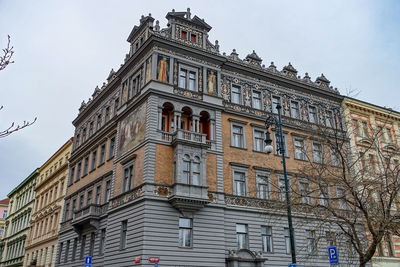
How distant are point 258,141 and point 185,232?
38.0 ft

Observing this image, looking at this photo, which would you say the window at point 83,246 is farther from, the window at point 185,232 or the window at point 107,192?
the window at point 185,232

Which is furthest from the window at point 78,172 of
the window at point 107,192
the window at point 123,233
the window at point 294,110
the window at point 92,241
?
the window at point 294,110

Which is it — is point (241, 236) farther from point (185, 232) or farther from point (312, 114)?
point (312, 114)

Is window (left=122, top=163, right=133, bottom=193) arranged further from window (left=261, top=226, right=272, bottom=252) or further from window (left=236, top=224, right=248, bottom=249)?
window (left=261, top=226, right=272, bottom=252)

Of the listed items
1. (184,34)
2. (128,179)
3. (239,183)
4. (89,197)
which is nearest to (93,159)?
(89,197)

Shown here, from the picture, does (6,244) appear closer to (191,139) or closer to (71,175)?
(71,175)

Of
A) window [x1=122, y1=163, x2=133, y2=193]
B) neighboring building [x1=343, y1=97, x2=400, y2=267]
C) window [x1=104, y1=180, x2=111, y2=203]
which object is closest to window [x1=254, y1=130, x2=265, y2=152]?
neighboring building [x1=343, y1=97, x2=400, y2=267]

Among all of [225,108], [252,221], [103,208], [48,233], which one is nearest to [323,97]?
[225,108]

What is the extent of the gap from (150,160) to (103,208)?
8.72 meters

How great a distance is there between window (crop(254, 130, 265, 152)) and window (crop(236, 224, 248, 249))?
7.23m

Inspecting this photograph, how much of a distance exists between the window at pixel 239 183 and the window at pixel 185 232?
5320mm

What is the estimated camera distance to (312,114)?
4050 cm

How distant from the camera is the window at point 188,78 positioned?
33688mm

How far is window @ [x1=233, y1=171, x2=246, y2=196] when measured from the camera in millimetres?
32500
